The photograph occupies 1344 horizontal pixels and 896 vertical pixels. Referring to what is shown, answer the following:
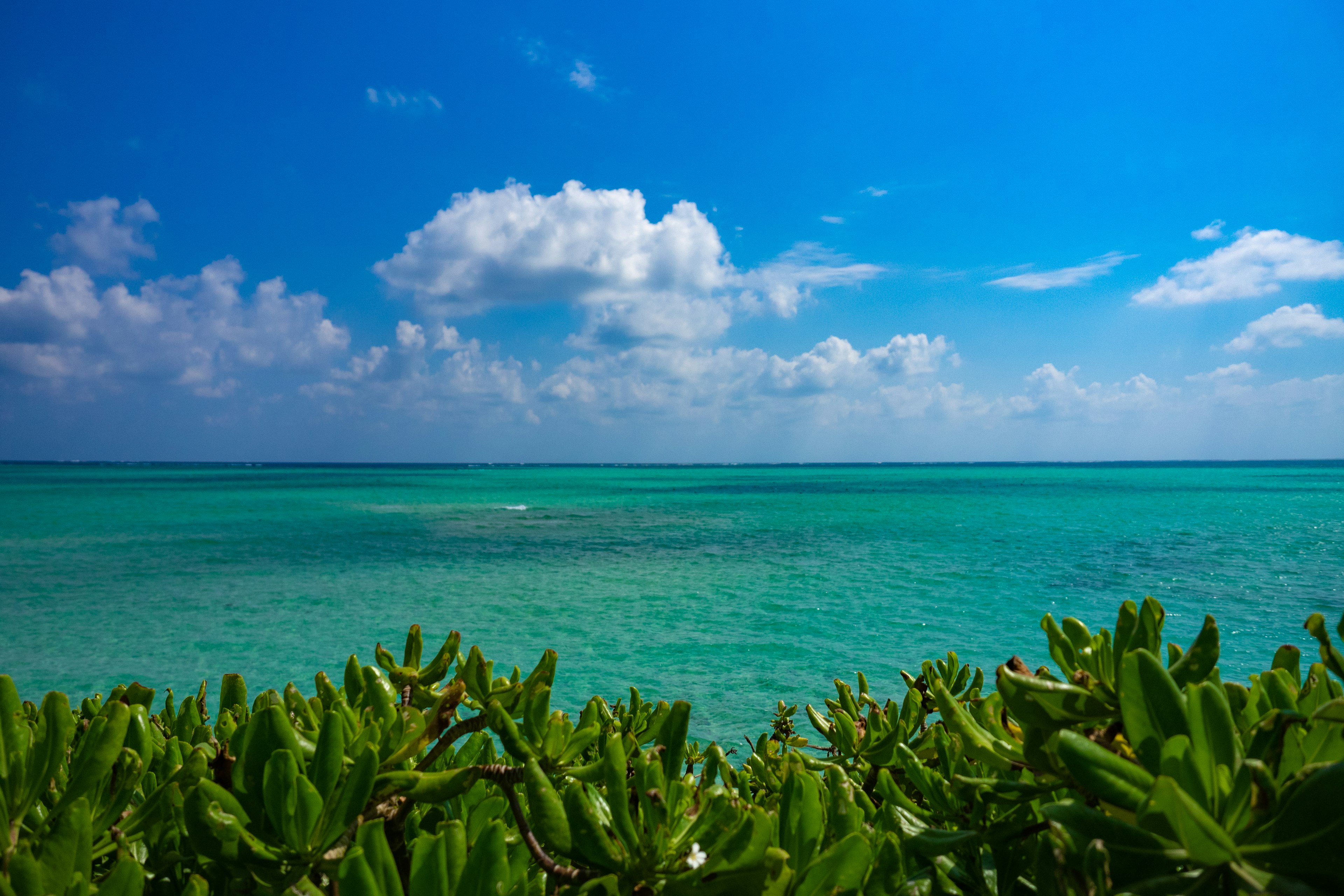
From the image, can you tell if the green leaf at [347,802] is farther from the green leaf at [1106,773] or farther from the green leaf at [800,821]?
the green leaf at [1106,773]

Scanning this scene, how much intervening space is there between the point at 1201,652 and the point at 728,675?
25.9 ft

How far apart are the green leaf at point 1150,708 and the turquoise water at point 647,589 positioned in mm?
6388

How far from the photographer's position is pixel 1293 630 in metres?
10.0

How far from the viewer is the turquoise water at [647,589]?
29.2ft

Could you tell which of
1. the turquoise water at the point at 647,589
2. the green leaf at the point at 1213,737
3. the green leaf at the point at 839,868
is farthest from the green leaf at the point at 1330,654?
the turquoise water at the point at 647,589

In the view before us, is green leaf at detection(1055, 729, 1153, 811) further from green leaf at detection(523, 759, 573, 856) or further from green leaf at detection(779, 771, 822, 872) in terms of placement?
green leaf at detection(523, 759, 573, 856)

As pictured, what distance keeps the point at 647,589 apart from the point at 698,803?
12.6 m

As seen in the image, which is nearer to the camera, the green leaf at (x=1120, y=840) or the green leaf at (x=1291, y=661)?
the green leaf at (x=1120, y=840)

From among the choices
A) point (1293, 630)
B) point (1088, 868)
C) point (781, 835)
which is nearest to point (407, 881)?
point (781, 835)

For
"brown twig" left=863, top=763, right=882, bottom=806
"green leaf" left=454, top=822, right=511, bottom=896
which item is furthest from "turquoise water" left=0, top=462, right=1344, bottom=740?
"green leaf" left=454, top=822, right=511, bottom=896

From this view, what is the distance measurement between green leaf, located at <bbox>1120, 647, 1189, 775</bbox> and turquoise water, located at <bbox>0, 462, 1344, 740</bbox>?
6.39m

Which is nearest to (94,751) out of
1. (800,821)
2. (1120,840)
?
(800,821)

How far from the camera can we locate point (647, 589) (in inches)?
522

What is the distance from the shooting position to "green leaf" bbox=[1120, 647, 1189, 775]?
0.67 m
